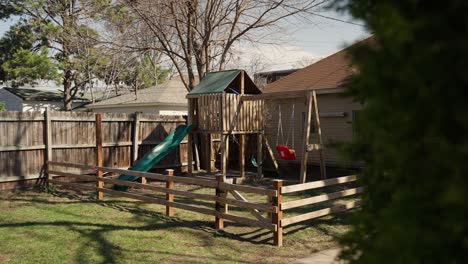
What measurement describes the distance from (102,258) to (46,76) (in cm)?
2365

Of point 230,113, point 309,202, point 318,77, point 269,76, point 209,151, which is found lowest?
point 309,202

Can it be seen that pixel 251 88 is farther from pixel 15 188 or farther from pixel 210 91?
pixel 15 188

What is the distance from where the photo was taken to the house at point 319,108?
1546cm

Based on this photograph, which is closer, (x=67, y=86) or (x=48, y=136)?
(x=48, y=136)

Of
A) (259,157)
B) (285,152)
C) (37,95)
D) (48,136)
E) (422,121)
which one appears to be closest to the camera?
(422,121)

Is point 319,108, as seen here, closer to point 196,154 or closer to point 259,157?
point 259,157

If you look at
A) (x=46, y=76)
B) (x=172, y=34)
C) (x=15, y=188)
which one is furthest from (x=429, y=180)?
(x=46, y=76)

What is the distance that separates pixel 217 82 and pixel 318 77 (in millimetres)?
5034

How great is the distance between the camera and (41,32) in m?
27.3

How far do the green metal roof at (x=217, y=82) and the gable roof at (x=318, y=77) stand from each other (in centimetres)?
367

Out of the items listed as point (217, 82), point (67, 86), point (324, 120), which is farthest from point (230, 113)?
point (67, 86)

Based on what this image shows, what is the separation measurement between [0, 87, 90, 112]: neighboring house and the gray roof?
8.06 meters

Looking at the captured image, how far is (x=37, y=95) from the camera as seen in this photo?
34938 mm

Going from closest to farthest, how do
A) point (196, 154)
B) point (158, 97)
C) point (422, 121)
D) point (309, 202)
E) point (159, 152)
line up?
point (422, 121) < point (309, 202) < point (159, 152) < point (196, 154) < point (158, 97)
